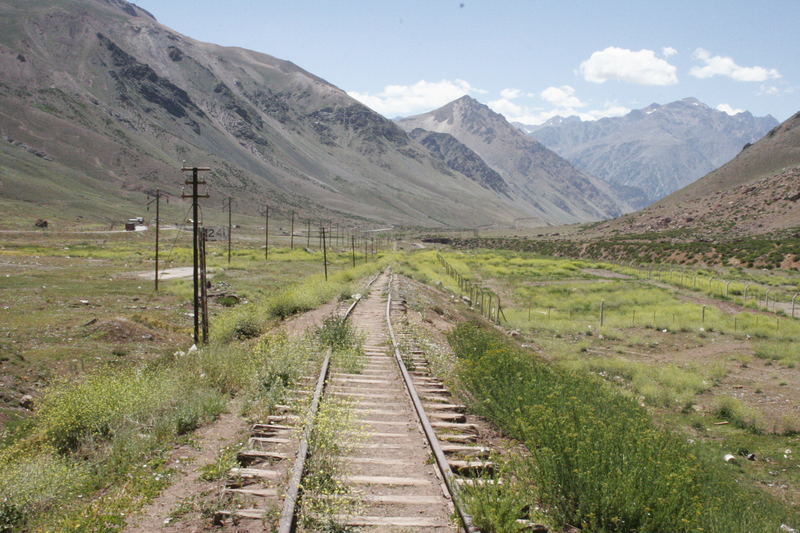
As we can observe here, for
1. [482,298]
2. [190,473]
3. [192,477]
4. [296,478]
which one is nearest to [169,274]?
[482,298]

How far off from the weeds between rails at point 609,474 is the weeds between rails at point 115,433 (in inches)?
165

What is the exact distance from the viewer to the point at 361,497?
6395 mm

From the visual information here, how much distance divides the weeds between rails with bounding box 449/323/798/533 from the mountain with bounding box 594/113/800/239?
96.2 meters

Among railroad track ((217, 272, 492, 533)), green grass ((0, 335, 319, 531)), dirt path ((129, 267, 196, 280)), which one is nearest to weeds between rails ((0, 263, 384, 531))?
green grass ((0, 335, 319, 531))

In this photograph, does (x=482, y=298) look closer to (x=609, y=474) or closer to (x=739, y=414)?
(x=739, y=414)

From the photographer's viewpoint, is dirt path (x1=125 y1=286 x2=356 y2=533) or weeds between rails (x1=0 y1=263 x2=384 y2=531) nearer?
dirt path (x1=125 y1=286 x2=356 y2=533)

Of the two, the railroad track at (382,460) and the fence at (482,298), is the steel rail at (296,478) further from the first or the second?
the fence at (482,298)

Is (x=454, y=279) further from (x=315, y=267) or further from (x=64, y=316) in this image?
(x=64, y=316)

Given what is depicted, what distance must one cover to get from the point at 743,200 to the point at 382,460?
124 metres

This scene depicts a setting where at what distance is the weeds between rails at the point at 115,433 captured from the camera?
6.90m

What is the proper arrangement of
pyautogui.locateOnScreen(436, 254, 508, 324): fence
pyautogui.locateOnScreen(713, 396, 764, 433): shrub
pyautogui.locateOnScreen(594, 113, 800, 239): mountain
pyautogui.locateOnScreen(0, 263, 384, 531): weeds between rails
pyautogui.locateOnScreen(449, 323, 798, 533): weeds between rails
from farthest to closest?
pyautogui.locateOnScreen(594, 113, 800, 239): mountain → pyautogui.locateOnScreen(436, 254, 508, 324): fence → pyautogui.locateOnScreen(713, 396, 764, 433): shrub → pyautogui.locateOnScreen(0, 263, 384, 531): weeds between rails → pyautogui.locateOnScreen(449, 323, 798, 533): weeds between rails

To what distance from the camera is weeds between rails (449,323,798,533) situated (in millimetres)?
5852

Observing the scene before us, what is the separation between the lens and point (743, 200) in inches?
4414

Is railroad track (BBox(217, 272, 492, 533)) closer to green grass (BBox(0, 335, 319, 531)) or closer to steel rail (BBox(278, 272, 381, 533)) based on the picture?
steel rail (BBox(278, 272, 381, 533))
